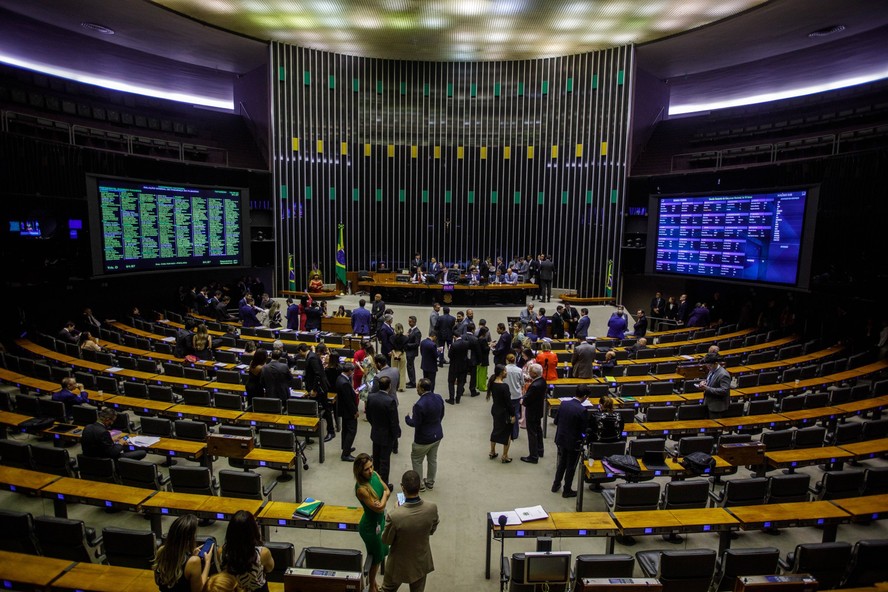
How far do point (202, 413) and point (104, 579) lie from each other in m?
3.30

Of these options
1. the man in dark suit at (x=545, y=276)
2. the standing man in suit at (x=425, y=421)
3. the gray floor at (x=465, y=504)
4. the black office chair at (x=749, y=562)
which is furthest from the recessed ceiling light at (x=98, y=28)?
the black office chair at (x=749, y=562)

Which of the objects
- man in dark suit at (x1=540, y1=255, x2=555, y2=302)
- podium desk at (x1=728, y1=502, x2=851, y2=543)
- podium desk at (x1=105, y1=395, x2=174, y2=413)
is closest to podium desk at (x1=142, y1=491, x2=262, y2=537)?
podium desk at (x1=105, y1=395, x2=174, y2=413)

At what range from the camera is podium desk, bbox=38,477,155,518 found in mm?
4742

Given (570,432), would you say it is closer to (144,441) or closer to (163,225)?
(144,441)

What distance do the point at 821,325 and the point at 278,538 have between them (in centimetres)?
1381

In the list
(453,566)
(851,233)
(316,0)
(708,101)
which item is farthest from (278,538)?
(708,101)

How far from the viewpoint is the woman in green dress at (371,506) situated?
13.2 ft

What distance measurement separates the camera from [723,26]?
607 inches

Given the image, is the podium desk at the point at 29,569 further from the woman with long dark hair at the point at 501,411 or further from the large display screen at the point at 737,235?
the large display screen at the point at 737,235

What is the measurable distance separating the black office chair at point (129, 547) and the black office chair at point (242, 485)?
956mm

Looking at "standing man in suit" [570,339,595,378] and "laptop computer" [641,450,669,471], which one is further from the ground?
"standing man in suit" [570,339,595,378]

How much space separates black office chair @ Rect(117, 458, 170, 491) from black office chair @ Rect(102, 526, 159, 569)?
3.54ft

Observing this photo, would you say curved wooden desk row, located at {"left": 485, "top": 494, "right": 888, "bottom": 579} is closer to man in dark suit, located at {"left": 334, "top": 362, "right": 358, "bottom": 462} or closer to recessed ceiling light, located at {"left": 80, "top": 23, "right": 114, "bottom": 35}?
man in dark suit, located at {"left": 334, "top": 362, "right": 358, "bottom": 462}

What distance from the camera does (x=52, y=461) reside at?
5746 millimetres
